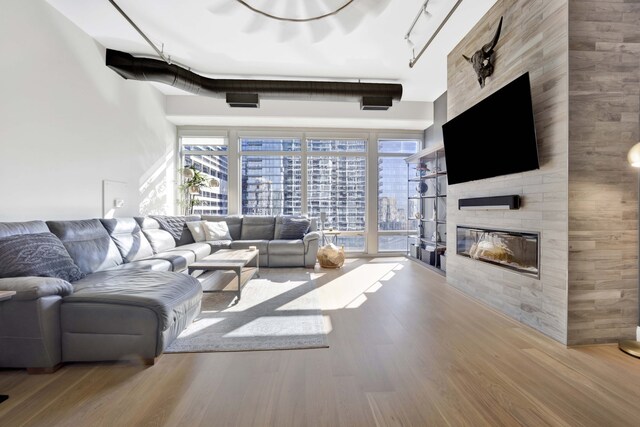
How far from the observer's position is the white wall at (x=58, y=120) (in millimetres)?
2598

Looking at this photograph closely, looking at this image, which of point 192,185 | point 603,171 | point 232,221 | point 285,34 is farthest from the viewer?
point 232,221

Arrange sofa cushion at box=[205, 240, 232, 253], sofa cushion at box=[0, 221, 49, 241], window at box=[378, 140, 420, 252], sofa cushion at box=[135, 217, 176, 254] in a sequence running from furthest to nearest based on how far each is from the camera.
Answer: window at box=[378, 140, 420, 252] < sofa cushion at box=[205, 240, 232, 253] < sofa cushion at box=[135, 217, 176, 254] < sofa cushion at box=[0, 221, 49, 241]

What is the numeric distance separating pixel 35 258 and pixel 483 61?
4.46 metres

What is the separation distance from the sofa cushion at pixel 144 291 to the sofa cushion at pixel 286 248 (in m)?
2.39

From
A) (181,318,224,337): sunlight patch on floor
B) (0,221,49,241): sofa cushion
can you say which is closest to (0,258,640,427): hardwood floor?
(181,318,224,337): sunlight patch on floor

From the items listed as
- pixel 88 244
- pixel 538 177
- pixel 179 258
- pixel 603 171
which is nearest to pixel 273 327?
pixel 179 258

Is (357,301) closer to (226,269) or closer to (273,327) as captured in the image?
(273,327)

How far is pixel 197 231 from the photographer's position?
5098 millimetres

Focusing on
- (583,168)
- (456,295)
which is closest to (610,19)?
(583,168)

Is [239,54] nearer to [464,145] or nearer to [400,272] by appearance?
[464,145]

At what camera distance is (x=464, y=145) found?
11.0 ft

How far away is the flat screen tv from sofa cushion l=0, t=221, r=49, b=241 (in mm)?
4240

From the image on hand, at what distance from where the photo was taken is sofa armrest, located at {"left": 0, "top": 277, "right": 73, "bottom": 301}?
5.63 feet

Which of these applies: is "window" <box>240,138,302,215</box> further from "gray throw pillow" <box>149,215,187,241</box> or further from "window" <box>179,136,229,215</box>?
"gray throw pillow" <box>149,215,187,241</box>
